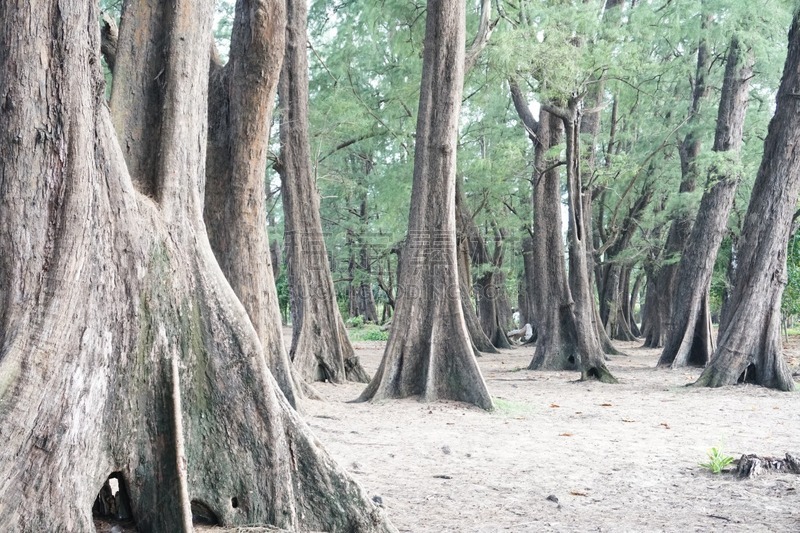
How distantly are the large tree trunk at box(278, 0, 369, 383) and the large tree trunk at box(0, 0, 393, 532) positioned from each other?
26.2 ft

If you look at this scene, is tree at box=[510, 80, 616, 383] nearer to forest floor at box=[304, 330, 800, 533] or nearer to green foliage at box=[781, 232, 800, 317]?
forest floor at box=[304, 330, 800, 533]

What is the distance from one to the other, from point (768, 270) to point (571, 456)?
6609 millimetres

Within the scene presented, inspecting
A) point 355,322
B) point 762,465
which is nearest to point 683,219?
point 762,465

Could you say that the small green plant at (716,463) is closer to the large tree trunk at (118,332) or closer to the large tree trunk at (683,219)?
the large tree trunk at (118,332)

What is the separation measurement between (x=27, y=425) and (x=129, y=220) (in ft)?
3.91

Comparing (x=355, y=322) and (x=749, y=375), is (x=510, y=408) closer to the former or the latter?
(x=749, y=375)

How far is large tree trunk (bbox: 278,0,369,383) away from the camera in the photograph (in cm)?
1277

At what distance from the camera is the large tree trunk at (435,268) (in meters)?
10.1

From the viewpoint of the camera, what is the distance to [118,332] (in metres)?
3.94

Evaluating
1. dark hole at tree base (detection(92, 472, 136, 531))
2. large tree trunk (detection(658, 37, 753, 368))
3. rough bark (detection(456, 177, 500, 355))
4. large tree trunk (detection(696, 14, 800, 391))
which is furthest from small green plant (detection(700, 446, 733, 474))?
rough bark (detection(456, 177, 500, 355))

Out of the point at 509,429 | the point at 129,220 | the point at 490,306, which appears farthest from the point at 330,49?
the point at 129,220

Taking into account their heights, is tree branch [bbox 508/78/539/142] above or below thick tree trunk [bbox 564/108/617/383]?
above

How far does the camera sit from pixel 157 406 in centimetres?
402

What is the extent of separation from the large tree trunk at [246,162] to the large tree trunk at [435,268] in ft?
6.36
